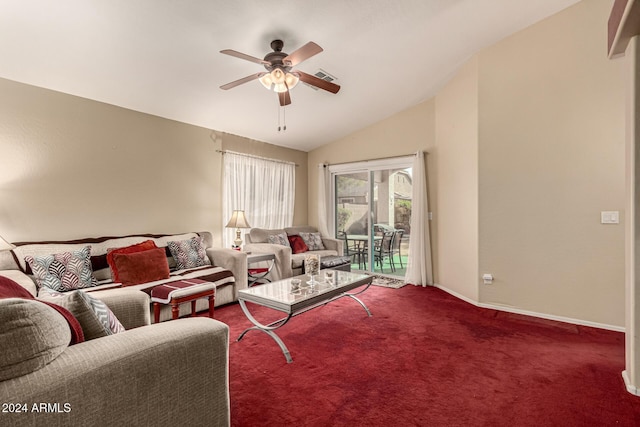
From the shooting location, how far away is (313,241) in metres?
5.21

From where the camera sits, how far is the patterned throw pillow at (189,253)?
139 inches

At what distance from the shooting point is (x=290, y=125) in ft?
15.4

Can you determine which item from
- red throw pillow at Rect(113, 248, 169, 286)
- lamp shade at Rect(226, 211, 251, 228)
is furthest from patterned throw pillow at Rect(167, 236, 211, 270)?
lamp shade at Rect(226, 211, 251, 228)

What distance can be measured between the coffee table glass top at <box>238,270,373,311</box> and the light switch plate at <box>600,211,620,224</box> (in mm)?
2332

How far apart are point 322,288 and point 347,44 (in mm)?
2389

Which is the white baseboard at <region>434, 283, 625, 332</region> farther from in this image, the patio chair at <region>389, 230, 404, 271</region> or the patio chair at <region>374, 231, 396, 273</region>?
the patio chair at <region>374, 231, 396, 273</region>

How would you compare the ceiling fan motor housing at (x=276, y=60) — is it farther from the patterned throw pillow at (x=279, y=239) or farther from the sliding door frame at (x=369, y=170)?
the sliding door frame at (x=369, y=170)

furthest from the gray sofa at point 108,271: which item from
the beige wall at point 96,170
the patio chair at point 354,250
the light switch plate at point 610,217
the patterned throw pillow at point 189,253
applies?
the light switch plate at point 610,217

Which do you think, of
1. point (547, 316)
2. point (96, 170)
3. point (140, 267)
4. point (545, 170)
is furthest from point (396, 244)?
point (96, 170)

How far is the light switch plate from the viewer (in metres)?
2.84

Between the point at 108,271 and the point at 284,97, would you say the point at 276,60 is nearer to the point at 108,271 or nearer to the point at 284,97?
the point at 284,97

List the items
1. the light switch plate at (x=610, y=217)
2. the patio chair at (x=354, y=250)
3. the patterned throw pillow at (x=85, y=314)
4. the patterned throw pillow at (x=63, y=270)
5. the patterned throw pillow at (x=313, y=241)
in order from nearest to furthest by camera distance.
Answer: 1. the patterned throw pillow at (x=85, y=314)
2. the patterned throw pillow at (x=63, y=270)
3. the light switch plate at (x=610, y=217)
4. the patterned throw pillow at (x=313, y=241)
5. the patio chair at (x=354, y=250)

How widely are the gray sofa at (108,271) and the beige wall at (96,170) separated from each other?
8.3 inches

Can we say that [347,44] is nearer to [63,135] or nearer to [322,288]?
[322,288]
